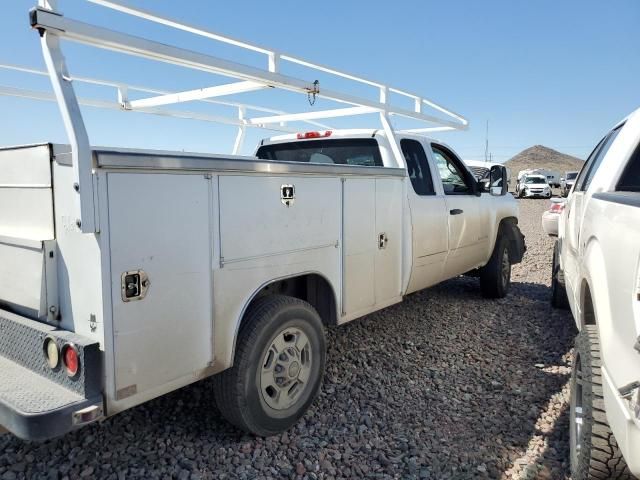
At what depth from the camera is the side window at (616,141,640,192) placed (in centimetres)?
296

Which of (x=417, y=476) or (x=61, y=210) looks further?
(x=417, y=476)

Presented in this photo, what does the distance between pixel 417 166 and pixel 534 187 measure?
3401 cm

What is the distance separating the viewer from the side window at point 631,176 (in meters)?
2.96

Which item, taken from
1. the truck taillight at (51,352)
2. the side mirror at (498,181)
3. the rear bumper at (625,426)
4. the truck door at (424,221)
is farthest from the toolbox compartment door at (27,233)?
the side mirror at (498,181)

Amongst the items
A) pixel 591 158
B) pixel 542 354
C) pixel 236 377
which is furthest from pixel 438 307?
pixel 236 377

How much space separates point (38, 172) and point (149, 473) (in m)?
1.66

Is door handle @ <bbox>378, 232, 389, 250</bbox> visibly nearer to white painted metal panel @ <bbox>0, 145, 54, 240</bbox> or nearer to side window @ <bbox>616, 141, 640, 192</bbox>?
side window @ <bbox>616, 141, 640, 192</bbox>

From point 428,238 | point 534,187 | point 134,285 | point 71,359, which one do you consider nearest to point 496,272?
point 428,238

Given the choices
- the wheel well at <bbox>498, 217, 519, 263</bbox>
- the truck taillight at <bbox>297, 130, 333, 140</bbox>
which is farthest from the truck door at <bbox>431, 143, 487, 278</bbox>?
the truck taillight at <bbox>297, 130, 333, 140</bbox>

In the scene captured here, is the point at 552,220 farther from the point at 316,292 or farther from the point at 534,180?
the point at 534,180

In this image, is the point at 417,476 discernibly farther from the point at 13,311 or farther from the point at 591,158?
the point at 591,158

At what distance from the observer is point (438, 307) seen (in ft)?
20.0

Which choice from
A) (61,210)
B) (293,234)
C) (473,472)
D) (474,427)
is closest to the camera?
(61,210)

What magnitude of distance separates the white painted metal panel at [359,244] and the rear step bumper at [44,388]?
6.01 ft
